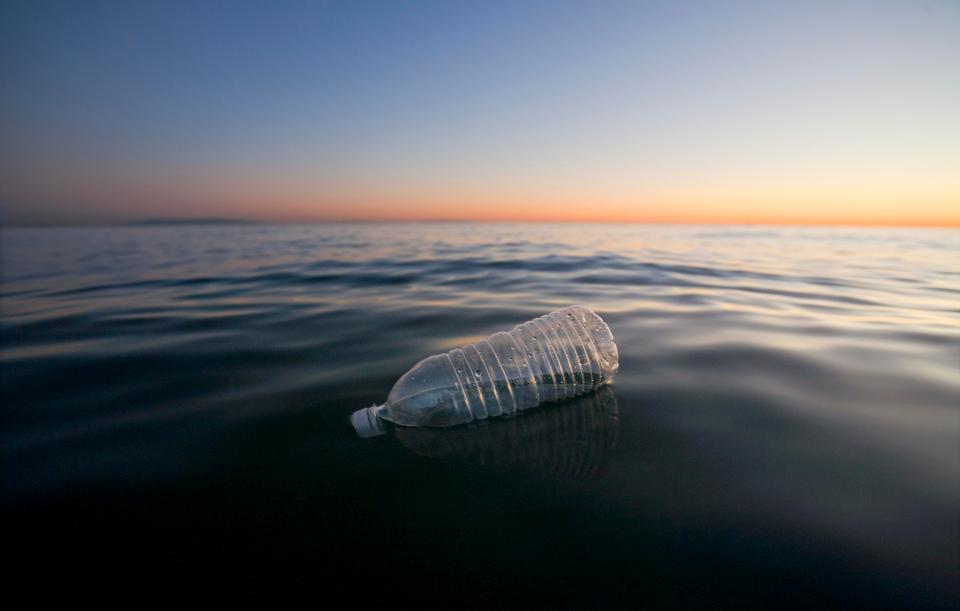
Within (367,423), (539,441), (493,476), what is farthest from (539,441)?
(367,423)

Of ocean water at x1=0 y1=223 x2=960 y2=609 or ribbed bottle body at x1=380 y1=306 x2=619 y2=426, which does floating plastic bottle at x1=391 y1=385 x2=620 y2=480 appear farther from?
ribbed bottle body at x1=380 y1=306 x2=619 y2=426

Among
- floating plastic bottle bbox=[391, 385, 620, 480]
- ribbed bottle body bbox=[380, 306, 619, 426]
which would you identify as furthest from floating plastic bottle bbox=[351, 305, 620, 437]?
floating plastic bottle bbox=[391, 385, 620, 480]

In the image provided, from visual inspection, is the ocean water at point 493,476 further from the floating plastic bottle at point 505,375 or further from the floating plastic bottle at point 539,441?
the floating plastic bottle at point 505,375

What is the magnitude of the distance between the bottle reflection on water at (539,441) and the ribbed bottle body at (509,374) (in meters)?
0.12

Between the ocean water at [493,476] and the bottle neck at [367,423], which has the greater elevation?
the bottle neck at [367,423]

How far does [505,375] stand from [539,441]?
1.70 ft

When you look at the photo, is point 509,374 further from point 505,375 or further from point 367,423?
point 367,423

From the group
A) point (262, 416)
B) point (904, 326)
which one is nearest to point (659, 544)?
point (262, 416)

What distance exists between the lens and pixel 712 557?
3.23 ft

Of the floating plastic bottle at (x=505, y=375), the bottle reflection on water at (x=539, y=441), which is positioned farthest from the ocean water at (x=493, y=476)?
the floating plastic bottle at (x=505, y=375)

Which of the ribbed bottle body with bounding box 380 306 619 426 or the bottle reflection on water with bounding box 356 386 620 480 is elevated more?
the ribbed bottle body with bounding box 380 306 619 426

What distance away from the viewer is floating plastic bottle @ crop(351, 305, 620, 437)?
1729mm

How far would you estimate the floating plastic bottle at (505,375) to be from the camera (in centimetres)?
173

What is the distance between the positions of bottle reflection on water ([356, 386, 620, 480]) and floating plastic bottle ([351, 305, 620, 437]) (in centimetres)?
11
